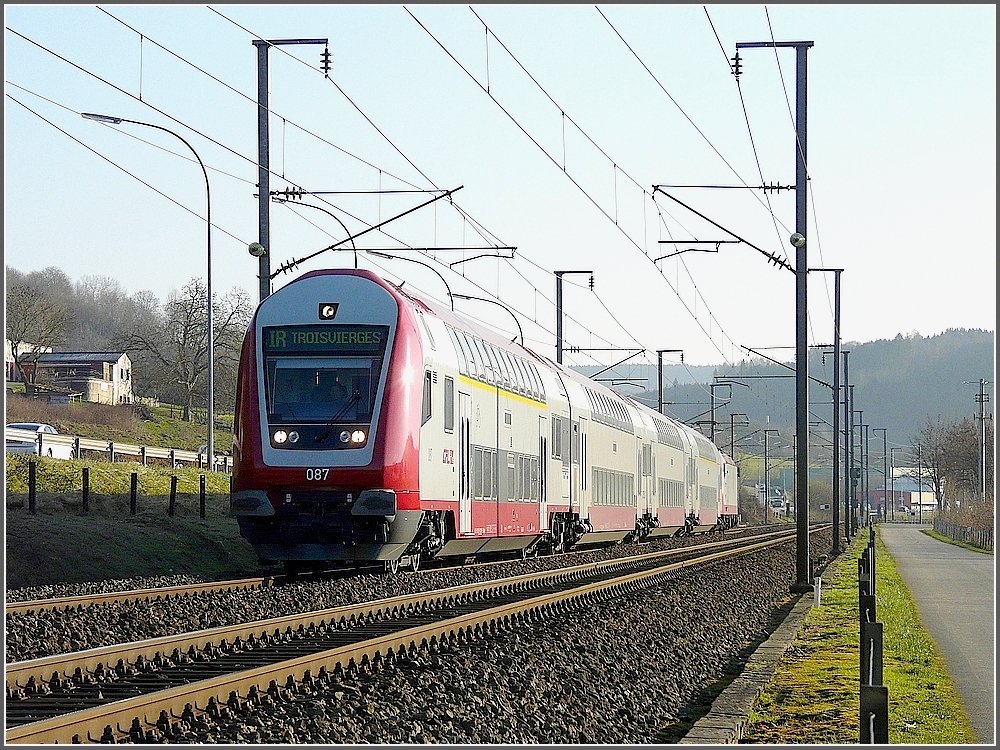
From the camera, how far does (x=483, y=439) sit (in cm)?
2358

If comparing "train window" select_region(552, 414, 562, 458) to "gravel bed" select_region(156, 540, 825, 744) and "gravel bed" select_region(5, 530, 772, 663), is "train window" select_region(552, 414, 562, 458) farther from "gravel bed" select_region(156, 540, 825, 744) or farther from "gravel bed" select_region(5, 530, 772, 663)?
"gravel bed" select_region(156, 540, 825, 744)

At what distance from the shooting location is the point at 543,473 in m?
28.7

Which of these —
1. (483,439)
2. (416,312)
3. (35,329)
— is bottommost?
(483,439)

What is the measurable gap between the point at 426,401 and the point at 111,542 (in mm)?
7469

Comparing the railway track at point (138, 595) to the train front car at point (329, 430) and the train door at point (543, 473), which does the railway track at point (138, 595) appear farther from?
the train door at point (543, 473)

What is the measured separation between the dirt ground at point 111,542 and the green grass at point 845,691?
10358 millimetres

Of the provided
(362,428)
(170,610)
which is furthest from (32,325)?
(170,610)

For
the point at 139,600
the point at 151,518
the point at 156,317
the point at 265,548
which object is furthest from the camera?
the point at 156,317

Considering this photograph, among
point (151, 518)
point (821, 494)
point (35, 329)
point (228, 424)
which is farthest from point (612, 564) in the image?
point (821, 494)

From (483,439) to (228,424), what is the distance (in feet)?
192

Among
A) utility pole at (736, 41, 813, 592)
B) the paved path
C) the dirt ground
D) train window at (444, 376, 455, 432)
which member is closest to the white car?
the dirt ground

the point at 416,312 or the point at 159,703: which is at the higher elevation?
the point at 416,312

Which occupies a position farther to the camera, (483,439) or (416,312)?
(483,439)

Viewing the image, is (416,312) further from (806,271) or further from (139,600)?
(806,271)
